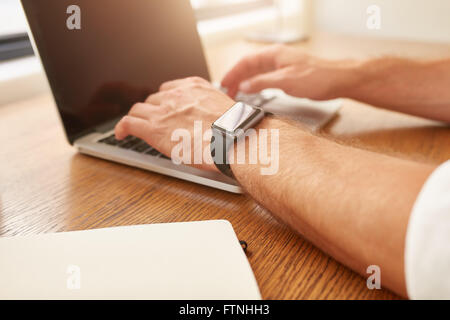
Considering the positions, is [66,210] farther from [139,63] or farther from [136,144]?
[139,63]

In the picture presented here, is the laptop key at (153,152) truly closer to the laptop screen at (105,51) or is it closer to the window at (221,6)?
the laptop screen at (105,51)

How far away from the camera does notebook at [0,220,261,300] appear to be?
365mm

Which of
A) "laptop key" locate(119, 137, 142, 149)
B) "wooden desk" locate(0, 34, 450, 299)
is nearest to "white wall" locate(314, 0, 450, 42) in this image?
"wooden desk" locate(0, 34, 450, 299)

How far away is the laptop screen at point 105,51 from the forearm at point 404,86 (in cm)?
40

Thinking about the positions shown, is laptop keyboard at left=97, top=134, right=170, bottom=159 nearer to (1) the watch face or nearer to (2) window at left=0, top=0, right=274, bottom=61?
(1) the watch face

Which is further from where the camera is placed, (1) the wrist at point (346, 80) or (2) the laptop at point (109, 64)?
(1) the wrist at point (346, 80)

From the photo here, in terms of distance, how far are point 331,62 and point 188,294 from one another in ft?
2.29

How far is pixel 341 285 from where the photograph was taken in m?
0.39

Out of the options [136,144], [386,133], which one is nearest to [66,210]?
[136,144]

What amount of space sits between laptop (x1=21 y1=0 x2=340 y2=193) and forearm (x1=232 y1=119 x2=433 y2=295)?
4.3 inches

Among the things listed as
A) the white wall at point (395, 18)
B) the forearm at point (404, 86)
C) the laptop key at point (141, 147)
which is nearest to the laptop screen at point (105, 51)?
the laptop key at point (141, 147)

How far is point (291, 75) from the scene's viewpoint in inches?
33.6

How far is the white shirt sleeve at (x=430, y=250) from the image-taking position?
0.34 metres

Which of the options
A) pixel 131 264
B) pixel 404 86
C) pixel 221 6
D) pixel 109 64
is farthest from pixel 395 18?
pixel 131 264
